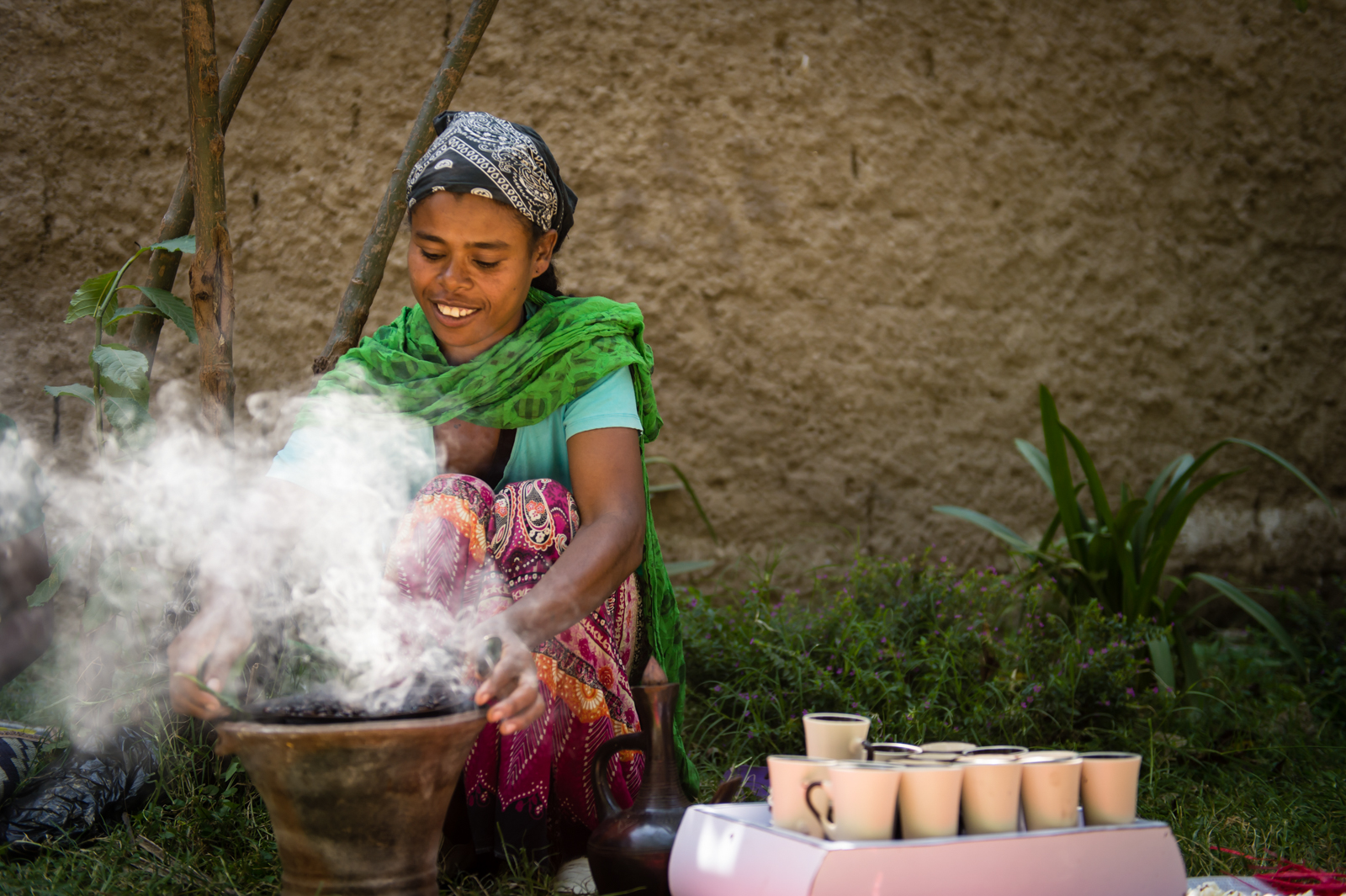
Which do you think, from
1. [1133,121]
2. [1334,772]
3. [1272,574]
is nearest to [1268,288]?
[1133,121]

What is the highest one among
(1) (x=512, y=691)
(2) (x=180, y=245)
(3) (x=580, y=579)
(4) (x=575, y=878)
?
(2) (x=180, y=245)

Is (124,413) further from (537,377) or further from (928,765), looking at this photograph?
(928,765)

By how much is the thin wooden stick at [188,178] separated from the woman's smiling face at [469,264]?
91 centimetres

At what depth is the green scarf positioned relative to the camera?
2.26 metres

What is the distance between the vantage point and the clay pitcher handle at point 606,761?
1.91 metres

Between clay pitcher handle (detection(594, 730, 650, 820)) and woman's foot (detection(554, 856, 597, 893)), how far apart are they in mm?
134

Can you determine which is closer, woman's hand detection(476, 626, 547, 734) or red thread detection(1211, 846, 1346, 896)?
woman's hand detection(476, 626, 547, 734)

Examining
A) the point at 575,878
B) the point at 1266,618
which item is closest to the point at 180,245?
the point at 575,878

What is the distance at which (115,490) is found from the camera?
2545 mm

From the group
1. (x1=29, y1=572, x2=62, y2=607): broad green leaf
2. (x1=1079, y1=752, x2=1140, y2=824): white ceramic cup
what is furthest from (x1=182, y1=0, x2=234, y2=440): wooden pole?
(x1=1079, y1=752, x2=1140, y2=824): white ceramic cup

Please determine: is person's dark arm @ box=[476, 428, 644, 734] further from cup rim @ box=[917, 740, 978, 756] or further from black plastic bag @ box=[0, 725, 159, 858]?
black plastic bag @ box=[0, 725, 159, 858]

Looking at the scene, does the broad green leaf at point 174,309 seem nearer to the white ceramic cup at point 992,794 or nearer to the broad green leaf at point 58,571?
the broad green leaf at point 58,571

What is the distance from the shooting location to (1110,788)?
1598mm

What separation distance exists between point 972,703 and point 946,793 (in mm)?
1642
